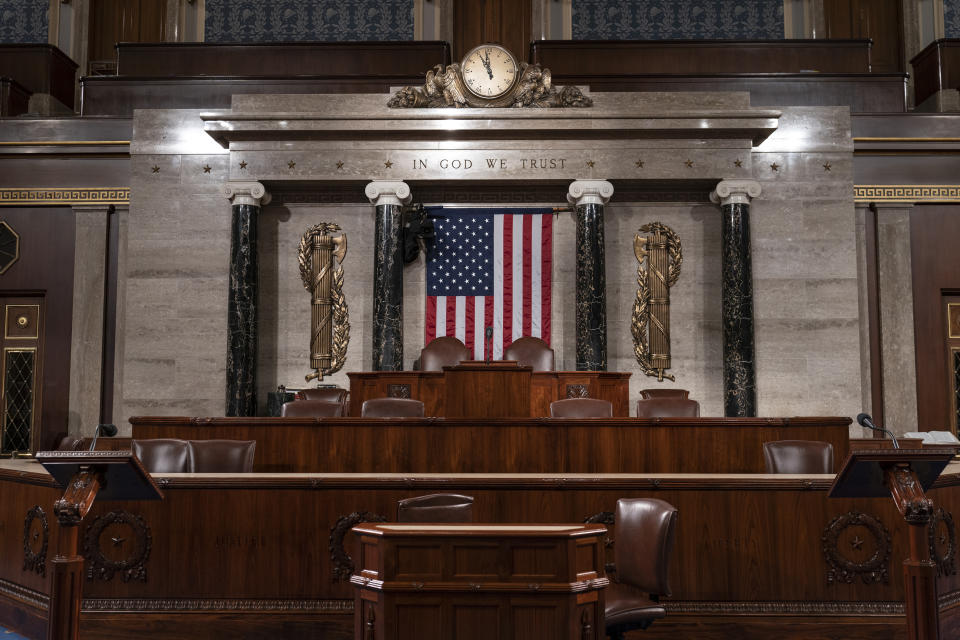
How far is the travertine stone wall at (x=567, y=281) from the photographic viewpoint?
12.4 meters

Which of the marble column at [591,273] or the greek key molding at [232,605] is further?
the marble column at [591,273]

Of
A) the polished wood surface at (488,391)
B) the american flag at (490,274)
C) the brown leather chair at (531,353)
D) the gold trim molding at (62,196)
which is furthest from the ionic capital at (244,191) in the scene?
the polished wood surface at (488,391)

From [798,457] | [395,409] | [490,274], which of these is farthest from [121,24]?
[798,457]

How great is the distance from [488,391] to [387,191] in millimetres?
4783

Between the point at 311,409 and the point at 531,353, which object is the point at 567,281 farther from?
the point at 311,409

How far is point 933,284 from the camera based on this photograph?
12.9 metres

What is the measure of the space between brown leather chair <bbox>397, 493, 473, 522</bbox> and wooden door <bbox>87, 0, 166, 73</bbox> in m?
12.8

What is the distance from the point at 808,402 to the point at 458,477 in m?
7.70

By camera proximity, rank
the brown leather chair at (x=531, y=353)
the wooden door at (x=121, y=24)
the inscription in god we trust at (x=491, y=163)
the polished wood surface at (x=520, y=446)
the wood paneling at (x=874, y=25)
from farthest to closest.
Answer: the wooden door at (x=121, y=24)
the wood paneling at (x=874, y=25)
the inscription in god we trust at (x=491, y=163)
the brown leather chair at (x=531, y=353)
the polished wood surface at (x=520, y=446)

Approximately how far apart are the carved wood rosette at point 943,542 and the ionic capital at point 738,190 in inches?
272

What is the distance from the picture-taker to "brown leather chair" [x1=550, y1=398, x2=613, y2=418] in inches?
340

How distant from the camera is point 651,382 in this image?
1273 centimetres

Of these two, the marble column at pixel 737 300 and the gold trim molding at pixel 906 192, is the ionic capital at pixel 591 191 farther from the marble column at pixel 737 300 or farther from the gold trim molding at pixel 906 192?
the gold trim molding at pixel 906 192

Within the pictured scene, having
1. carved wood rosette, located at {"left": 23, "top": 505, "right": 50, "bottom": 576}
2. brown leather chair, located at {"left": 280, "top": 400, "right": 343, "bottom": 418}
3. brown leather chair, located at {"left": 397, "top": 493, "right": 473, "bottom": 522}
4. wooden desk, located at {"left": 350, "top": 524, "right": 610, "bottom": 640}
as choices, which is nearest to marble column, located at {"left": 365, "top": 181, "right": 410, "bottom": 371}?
brown leather chair, located at {"left": 280, "top": 400, "right": 343, "bottom": 418}
